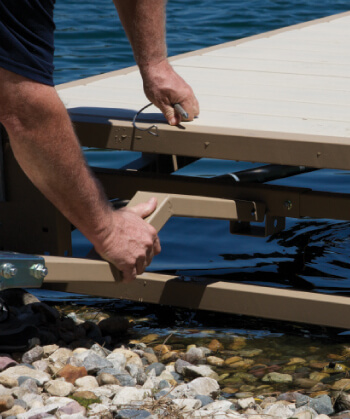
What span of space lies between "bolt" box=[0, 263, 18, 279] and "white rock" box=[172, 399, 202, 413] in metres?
0.61

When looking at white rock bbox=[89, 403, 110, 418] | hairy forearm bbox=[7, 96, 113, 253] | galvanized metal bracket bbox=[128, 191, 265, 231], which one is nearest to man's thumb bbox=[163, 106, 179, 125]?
galvanized metal bracket bbox=[128, 191, 265, 231]

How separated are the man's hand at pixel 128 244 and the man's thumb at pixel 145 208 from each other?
101mm

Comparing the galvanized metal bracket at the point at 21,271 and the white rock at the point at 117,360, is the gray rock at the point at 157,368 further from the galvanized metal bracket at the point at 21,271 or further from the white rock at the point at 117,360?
the galvanized metal bracket at the point at 21,271

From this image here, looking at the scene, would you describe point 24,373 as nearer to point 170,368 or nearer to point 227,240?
point 170,368

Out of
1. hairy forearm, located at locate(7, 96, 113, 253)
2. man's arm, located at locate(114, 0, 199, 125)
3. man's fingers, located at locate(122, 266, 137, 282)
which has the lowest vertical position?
man's fingers, located at locate(122, 266, 137, 282)

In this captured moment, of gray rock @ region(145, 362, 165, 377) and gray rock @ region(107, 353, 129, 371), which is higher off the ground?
gray rock @ region(107, 353, 129, 371)

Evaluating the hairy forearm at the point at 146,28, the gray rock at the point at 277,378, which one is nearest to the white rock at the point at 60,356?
the gray rock at the point at 277,378

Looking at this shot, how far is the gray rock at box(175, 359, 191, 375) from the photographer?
308 cm

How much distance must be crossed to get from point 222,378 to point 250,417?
458 millimetres

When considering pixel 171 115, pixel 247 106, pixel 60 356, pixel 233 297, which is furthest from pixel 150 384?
pixel 247 106

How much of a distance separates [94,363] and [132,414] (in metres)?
0.46

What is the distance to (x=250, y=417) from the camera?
8.64 feet

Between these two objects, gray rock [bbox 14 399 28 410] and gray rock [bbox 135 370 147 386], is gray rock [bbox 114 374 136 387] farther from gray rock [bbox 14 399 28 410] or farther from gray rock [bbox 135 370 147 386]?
gray rock [bbox 14 399 28 410]

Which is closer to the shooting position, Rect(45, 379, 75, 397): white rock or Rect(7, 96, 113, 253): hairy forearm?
Rect(7, 96, 113, 253): hairy forearm
